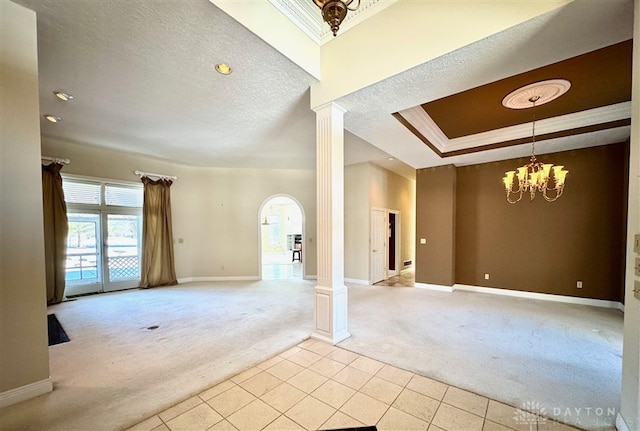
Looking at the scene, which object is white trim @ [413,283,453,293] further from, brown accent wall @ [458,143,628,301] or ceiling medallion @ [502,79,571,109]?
ceiling medallion @ [502,79,571,109]

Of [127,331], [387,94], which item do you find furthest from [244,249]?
[387,94]

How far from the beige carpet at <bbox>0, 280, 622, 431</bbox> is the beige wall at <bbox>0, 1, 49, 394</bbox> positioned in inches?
15.3

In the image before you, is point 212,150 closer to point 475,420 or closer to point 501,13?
point 501,13

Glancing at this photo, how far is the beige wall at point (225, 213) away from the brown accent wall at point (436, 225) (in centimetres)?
291

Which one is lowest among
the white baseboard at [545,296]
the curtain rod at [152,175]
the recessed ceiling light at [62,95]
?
the white baseboard at [545,296]

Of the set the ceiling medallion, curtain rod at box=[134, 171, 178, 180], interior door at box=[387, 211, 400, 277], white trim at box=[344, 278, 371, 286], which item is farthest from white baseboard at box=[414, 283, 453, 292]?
curtain rod at box=[134, 171, 178, 180]

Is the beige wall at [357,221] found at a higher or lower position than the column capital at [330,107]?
lower

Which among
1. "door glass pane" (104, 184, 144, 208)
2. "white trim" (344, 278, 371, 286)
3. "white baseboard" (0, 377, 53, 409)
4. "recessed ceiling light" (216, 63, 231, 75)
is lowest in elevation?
"white trim" (344, 278, 371, 286)

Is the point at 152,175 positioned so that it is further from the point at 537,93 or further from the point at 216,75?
the point at 537,93

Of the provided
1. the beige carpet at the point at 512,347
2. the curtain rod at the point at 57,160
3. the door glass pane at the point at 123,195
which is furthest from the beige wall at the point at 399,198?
the curtain rod at the point at 57,160

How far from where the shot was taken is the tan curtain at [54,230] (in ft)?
15.7

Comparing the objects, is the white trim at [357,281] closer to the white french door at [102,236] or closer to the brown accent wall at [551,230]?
the brown accent wall at [551,230]

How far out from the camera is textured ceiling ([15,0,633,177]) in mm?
2018

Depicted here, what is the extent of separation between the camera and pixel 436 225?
614 cm
